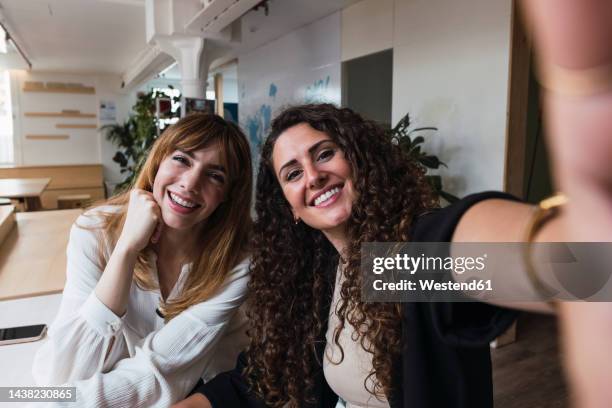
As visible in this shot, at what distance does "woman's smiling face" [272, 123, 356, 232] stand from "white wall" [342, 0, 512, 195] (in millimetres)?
2104

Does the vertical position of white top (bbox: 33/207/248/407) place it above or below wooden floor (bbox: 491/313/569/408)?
above

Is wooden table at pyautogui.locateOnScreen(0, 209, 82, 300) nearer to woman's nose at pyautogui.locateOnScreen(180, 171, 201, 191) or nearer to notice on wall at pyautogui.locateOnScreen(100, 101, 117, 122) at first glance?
woman's nose at pyautogui.locateOnScreen(180, 171, 201, 191)

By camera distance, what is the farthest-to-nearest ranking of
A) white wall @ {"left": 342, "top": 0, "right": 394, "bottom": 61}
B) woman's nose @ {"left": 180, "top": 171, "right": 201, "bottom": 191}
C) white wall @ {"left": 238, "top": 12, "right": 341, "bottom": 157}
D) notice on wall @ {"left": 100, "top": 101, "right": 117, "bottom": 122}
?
notice on wall @ {"left": 100, "top": 101, "right": 117, "bottom": 122} < white wall @ {"left": 238, "top": 12, "right": 341, "bottom": 157} < white wall @ {"left": 342, "top": 0, "right": 394, "bottom": 61} < woman's nose @ {"left": 180, "top": 171, "right": 201, "bottom": 191}

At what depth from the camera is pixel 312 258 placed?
1205mm

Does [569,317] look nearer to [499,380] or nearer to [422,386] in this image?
[422,386]

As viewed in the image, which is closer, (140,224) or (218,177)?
(140,224)

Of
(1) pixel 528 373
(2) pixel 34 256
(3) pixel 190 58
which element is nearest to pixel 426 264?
(2) pixel 34 256

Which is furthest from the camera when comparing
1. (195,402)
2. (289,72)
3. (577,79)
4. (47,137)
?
(47,137)

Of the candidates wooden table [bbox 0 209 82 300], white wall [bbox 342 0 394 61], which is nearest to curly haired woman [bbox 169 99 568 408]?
wooden table [bbox 0 209 82 300]

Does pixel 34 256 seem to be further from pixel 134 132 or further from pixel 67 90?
Result: pixel 67 90

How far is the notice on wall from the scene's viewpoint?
920cm

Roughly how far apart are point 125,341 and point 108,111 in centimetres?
916

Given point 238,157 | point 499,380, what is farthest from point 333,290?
point 499,380

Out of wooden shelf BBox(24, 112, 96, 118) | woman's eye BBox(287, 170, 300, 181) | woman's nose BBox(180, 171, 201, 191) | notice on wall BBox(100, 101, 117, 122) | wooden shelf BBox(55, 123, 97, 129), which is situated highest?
notice on wall BBox(100, 101, 117, 122)
